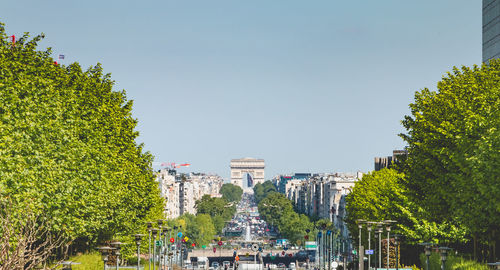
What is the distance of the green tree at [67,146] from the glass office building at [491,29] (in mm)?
43738

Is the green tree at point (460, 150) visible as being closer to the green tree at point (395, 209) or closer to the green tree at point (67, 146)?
→ the green tree at point (395, 209)

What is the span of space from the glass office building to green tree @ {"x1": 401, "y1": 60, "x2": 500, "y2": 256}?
28525mm

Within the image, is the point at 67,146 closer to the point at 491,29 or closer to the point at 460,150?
the point at 460,150

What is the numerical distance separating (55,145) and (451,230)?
31822 millimetres

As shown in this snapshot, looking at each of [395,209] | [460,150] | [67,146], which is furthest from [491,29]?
[67,146]

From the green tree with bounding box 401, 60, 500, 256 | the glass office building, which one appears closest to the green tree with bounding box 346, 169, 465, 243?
the green tree with bounding box 401, 60, 500, 256

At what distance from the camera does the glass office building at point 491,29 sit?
82.0m

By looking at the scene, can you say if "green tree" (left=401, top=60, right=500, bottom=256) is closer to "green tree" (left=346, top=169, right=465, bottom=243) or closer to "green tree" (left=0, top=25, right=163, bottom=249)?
"green tree" (left=346, top=169, right=465, bottom=243)

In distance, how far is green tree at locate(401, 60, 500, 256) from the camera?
38250 mm

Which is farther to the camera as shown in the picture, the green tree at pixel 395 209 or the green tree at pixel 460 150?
the green tree at pixel 395 209

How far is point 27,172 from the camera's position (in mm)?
38219

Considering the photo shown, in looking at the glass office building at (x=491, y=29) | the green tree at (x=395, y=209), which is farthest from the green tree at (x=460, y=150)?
the glass office building at (x=491, y=29)

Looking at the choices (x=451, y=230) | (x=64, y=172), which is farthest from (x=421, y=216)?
(x=64, y=172)

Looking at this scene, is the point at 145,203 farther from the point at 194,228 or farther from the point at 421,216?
the point at 194,228
